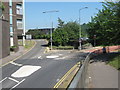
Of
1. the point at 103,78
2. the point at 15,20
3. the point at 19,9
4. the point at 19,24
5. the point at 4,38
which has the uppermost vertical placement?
the point at 19,9

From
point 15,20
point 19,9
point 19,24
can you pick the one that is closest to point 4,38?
point 15,20

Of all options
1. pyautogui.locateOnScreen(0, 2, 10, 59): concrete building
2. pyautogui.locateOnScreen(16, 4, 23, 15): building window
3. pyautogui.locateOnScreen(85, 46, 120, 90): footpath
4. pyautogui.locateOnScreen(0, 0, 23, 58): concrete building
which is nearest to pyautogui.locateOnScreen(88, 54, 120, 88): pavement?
pyautogui.locateOnScreen(85, 46, 120, 90): footpath

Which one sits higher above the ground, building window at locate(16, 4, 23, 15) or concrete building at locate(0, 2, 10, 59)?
building window at locate(16, 4, 23, 15)

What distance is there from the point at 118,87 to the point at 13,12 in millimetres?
45947

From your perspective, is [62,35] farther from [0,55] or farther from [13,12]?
[0,55]

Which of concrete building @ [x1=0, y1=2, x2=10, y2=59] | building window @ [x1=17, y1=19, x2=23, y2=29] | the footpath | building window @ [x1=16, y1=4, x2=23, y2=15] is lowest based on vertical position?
the footpath

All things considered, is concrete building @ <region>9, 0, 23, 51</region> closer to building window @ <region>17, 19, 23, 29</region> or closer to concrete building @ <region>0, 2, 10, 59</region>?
building window @ <region>17, 19, 23, 29</region>

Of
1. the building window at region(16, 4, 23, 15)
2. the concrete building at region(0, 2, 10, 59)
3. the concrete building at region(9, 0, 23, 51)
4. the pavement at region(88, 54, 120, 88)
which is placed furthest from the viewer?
the building window at region(16, 4, 23, 15)

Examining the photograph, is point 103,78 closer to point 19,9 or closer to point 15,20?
point 15,20

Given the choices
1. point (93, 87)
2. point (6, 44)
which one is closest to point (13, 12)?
point (6, 44)

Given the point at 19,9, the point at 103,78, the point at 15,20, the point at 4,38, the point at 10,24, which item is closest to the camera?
the point at 103,78

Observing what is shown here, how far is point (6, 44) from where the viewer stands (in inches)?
1474

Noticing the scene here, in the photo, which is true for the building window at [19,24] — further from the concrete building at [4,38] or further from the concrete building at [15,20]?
the concrete building at [4,38]

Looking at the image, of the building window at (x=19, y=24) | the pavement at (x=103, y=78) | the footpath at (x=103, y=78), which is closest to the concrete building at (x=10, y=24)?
the building window at (x=19, y=24)
